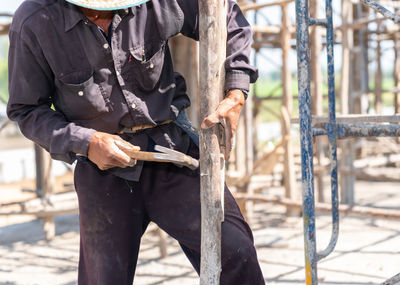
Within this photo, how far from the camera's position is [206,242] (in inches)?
75.9

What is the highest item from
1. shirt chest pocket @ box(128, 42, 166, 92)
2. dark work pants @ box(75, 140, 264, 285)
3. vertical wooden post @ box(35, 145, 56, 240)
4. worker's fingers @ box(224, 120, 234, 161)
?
shirt chest pocket @ box(128, 42, 166, 92)

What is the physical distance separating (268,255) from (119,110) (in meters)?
3.04

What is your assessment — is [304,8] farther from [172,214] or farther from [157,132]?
[172,214]

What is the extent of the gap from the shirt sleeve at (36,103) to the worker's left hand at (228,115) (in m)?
0.44

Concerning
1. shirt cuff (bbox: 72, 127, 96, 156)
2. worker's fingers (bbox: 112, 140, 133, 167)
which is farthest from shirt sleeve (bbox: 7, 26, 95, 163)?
worker's fingers (bbox: 112, 140, 133, 167)

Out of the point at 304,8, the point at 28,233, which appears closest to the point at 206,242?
the point at 304,8

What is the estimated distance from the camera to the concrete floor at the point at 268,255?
4219 millimetres

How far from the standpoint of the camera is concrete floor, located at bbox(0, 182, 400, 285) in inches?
166

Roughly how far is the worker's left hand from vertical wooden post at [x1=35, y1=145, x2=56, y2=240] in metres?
4.02

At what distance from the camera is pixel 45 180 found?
18.7 ft

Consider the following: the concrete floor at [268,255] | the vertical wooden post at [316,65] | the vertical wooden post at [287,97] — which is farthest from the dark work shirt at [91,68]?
the vertical wooden post at [316,65]

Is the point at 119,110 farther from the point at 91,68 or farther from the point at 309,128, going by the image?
the point at 309,128

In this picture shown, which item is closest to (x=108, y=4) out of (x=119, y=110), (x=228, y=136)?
(x=119, y=110)

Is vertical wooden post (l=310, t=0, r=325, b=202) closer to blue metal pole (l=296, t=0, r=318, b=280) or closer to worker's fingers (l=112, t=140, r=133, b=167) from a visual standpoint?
blue metal pole (l=296, t=0, r=318, b=280)
